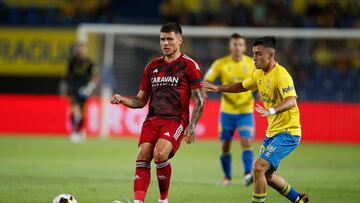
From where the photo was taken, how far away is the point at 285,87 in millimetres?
8797

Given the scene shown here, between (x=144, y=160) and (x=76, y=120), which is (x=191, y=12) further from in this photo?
(x=144, y=160)

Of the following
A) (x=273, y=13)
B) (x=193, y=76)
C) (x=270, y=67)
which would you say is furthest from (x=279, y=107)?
(x=273, y=13)

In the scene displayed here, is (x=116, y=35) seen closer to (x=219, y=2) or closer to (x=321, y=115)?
(x=219, y=2)

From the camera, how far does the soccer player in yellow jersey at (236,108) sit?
12969 mm

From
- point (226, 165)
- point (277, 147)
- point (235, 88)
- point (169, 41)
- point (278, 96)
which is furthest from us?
point (226, 165)

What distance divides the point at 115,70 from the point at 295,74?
574 cm

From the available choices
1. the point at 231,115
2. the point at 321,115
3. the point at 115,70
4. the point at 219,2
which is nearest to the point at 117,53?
the point at 115,70

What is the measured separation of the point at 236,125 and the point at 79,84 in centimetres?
932

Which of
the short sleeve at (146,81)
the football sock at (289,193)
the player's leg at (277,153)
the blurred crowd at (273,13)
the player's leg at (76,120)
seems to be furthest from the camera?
the blurred crowd at (273,13)

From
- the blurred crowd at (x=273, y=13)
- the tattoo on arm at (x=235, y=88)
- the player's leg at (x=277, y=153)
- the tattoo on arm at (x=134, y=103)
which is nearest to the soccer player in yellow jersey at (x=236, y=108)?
the tattoo on arm at (x=235, y=88)

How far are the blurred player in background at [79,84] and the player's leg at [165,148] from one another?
12441 mm

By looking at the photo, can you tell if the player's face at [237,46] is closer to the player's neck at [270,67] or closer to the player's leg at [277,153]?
the player's neck at [270,67]

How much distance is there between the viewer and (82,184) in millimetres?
12000

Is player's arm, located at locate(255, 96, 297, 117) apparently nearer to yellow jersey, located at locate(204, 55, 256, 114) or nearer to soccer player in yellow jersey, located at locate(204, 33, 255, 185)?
soccer player in yellow jersey, located at locate(204, 33, 255, 185)
